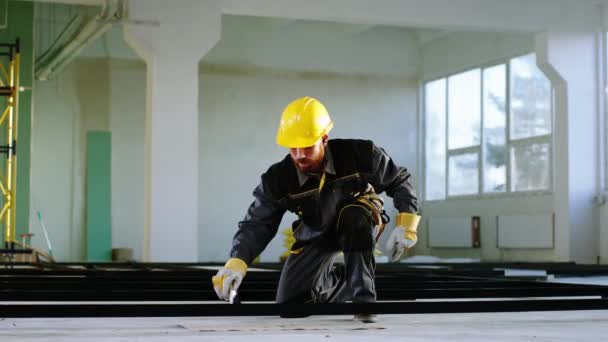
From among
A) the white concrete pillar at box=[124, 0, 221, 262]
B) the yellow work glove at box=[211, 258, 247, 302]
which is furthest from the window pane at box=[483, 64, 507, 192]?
the yellow work glove at box=[211, 258, 247, 302]

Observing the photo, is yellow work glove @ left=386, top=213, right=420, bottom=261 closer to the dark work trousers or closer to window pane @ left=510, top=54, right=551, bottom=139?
the dark work trousers

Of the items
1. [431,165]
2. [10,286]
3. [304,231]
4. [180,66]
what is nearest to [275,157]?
[431,165]

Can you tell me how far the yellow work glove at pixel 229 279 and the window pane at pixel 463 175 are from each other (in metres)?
13.7

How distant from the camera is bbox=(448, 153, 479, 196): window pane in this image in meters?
17.4

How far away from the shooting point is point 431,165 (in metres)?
18.9

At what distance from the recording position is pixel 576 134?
44.5 feet

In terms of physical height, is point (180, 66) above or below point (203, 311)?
above

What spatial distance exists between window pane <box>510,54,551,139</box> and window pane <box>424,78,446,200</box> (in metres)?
2.52

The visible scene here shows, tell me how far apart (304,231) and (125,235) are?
1329 centimetres

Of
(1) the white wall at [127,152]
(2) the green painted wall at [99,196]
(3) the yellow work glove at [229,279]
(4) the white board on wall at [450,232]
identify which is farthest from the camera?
(1) the white wall at [127,152]

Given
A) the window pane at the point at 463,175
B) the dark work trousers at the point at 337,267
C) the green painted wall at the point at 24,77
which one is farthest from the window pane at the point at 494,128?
the dark work trousers at the point at 337,267

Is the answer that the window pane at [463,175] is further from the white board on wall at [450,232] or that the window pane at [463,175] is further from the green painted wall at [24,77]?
the green painted wall at [24,77]

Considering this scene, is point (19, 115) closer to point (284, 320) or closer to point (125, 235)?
point (125, 235)

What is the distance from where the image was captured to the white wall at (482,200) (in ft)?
51.4
